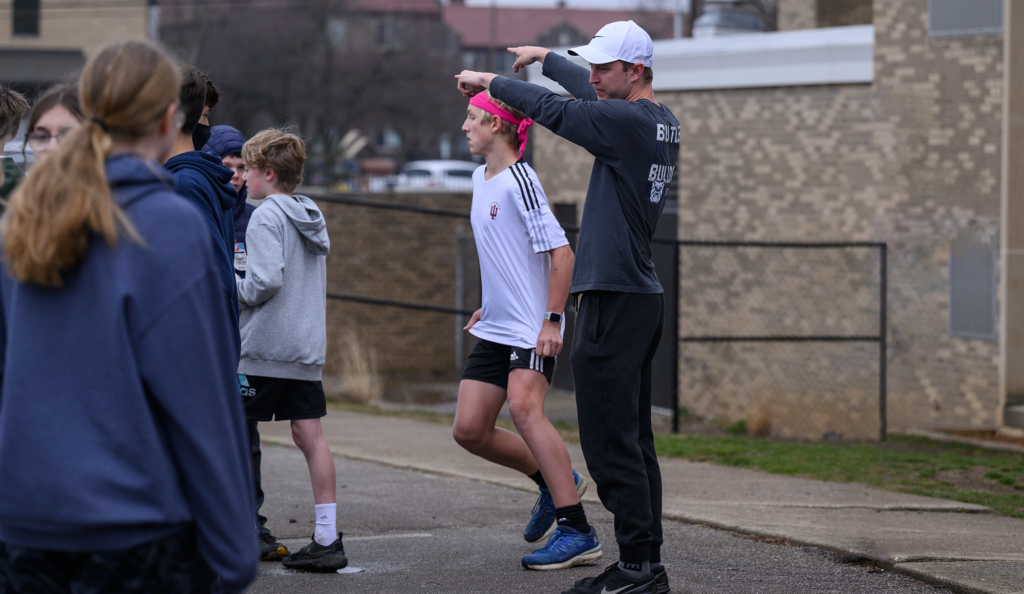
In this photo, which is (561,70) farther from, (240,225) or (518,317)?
(240,225)

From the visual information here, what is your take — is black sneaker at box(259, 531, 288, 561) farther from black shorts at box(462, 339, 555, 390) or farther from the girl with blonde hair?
the girl with blonde hair

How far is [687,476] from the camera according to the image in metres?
7.08

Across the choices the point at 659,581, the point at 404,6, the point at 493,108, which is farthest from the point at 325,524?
the point at 404,6

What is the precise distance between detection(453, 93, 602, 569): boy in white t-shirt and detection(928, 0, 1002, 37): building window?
854 centimetres

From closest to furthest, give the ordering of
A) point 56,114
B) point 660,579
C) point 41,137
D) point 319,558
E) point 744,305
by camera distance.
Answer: point 56,114 < point 41,137 < point 660,579 < point 319,558 < point 744,305

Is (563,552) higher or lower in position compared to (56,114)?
lower

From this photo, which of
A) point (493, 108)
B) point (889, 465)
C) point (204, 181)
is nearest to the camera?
point (204, 181)

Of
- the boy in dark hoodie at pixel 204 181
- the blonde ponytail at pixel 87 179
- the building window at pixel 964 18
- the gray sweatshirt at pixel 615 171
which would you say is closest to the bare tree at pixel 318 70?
the building window at pixel 964 18

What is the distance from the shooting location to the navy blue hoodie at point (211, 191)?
3.83m

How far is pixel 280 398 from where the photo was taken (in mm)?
4738

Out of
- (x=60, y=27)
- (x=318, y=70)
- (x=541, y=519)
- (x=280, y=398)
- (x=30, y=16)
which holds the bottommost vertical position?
(x=541, y=519)

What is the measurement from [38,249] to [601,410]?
2.43 m

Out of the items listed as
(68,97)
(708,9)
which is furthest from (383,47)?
(68,97)

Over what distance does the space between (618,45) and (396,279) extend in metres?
19.1
